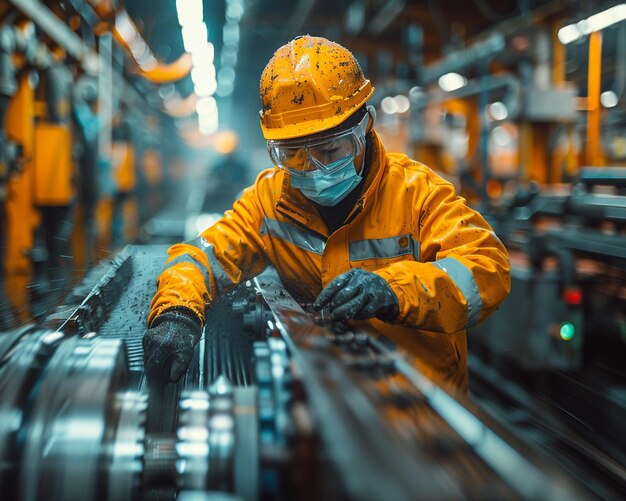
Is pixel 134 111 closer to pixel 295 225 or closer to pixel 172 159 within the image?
pixel 295 225

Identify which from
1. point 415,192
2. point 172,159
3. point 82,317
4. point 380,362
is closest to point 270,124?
point 415,192

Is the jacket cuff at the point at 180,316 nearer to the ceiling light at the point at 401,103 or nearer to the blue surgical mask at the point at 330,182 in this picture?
the blue surgical mask at the point at 330,182

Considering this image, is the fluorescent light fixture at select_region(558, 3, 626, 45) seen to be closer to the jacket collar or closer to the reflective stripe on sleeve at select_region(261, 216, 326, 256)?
the jacket collar

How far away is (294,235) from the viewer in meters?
2.03

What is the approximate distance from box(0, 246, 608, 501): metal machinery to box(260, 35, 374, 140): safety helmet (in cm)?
70

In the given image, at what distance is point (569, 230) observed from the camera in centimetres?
430

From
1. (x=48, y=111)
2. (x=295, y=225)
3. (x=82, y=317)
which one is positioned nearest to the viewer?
(x=82, y=317)

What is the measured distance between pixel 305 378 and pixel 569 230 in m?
3.81

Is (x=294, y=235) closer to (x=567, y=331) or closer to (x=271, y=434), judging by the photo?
(x=271, y=434)

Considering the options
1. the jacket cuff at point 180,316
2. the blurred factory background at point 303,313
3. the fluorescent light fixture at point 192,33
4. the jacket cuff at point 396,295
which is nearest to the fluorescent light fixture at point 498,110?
the blurred factory background at point 303,313

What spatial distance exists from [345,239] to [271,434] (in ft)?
3.02

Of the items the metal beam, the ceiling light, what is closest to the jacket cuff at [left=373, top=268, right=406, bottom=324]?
the metal beam

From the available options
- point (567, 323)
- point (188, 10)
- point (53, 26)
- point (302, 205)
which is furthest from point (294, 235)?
point (53, 26)

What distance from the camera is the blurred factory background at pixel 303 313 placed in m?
0.99
